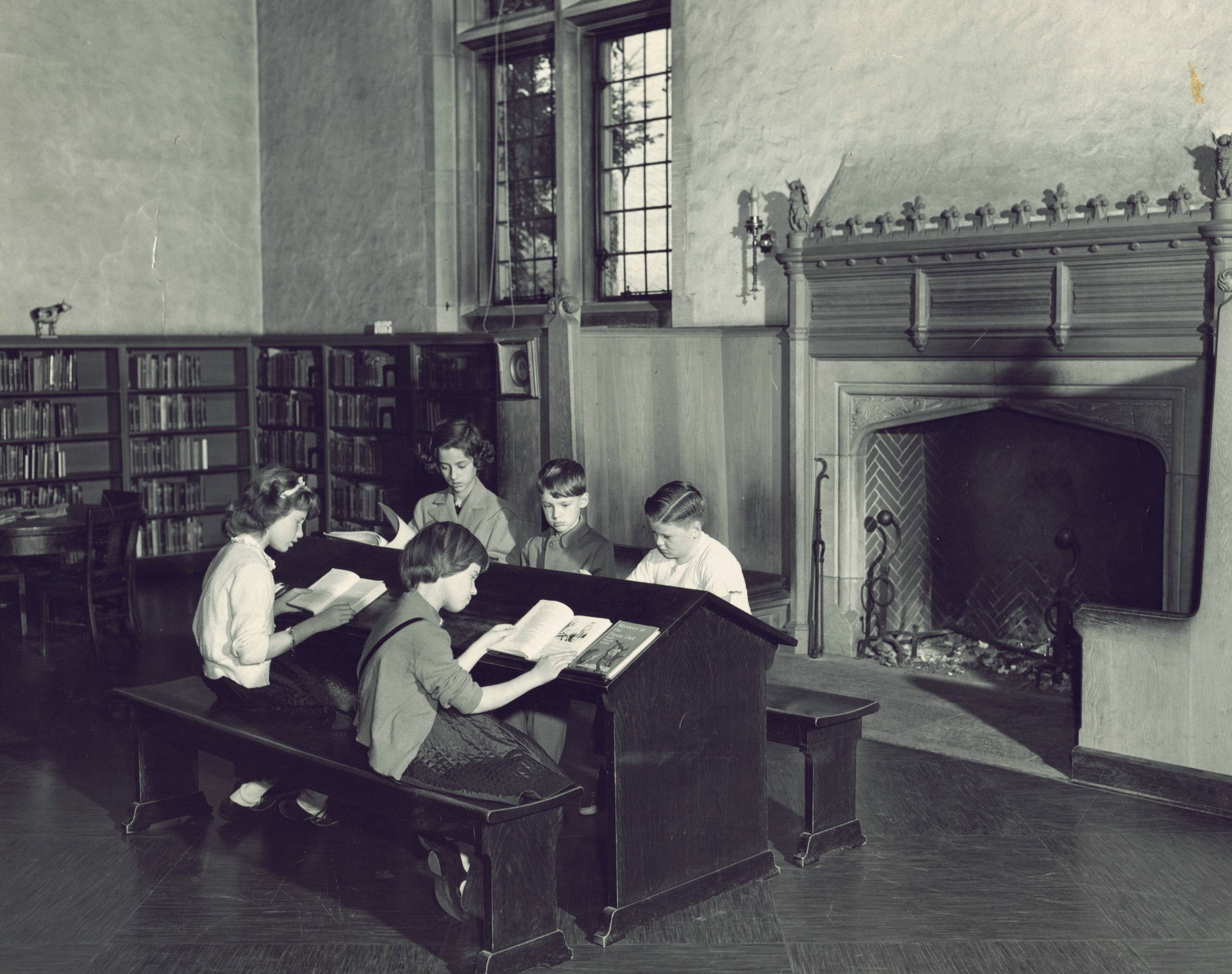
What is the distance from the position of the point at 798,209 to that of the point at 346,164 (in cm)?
485

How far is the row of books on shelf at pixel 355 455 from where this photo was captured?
10.6 meters

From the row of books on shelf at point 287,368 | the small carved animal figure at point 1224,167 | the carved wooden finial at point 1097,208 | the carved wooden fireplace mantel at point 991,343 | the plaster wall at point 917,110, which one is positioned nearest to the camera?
the small carved animal figure at point 1224,167

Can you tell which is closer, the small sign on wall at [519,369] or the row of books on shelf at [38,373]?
the small sign on wall at [519,369]

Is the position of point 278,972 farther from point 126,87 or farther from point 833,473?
point 126,87

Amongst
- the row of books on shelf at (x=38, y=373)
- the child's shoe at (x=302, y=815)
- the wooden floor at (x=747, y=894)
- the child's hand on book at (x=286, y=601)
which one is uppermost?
the row of books on shelf at (x=38, y=373)

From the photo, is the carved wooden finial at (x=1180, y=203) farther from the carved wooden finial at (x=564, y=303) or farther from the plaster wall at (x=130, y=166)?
the plaster wall at (x=130, y=166)

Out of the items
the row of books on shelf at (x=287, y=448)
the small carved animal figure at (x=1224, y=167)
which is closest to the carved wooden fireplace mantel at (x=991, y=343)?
the small carved animal figure at (x=1224, y=167)

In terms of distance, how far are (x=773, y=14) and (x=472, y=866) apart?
5.83 m

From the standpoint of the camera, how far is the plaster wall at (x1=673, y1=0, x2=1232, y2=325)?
666 centimetres

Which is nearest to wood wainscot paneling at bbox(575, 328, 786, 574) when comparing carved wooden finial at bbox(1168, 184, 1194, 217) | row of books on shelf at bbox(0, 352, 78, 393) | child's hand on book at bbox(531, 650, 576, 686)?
carved wooden finial at bbox(1168, 184, 1194, 217)

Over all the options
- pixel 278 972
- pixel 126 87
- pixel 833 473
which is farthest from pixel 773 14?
pixel 278 972

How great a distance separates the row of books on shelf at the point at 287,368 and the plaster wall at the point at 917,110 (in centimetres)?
383

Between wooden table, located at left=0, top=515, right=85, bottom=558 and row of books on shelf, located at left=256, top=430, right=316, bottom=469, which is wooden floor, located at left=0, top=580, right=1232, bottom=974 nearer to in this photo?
wooden table, located at left=0, top=515, right=85, bottom=558

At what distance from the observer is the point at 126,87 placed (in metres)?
10.8
